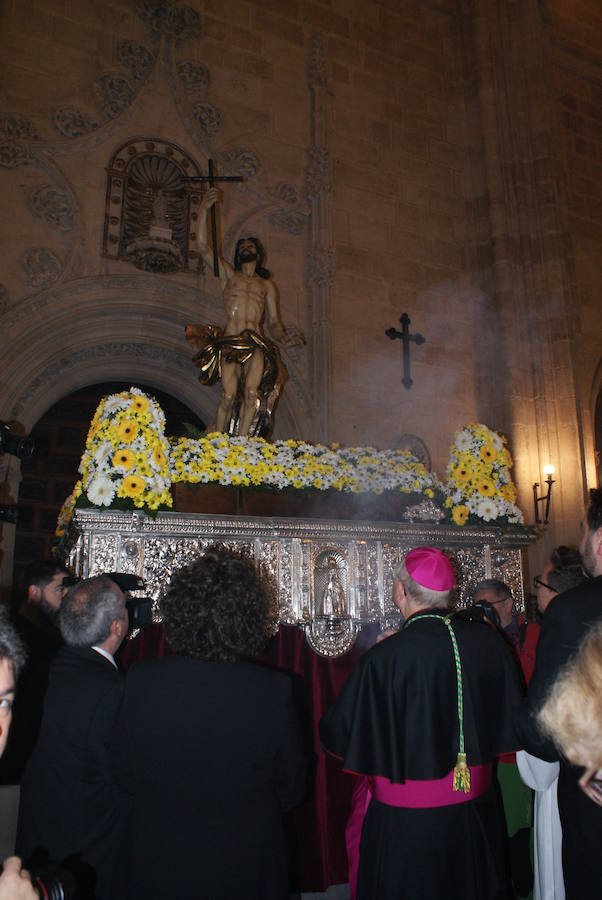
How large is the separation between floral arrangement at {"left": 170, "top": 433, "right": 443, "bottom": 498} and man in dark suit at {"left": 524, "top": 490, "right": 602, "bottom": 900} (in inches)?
123

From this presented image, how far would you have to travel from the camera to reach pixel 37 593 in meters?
4.34

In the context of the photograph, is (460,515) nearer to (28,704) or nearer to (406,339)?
(28,704)

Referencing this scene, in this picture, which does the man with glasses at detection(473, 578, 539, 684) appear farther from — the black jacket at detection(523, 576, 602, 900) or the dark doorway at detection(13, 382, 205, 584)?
the dark doorway at detection(13, 382, 205, 584)

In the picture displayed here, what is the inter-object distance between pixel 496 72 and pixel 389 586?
1006cm

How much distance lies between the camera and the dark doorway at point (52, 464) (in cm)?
919

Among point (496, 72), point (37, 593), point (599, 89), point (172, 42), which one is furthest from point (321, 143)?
point (37, 593)

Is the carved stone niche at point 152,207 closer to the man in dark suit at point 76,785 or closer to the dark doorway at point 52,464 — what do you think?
the dark doorway at point 52,464

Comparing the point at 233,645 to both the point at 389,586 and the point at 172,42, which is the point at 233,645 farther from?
the point at 172,42

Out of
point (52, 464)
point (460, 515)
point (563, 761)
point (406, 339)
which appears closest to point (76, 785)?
point (563, 761)

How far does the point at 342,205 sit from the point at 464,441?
5686mm

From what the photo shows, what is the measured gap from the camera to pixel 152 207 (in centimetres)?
947

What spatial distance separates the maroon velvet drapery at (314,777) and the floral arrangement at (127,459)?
85 centimetres

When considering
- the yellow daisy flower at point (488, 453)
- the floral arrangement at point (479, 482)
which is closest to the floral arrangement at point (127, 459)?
the floral arrangement at point (479, 482)

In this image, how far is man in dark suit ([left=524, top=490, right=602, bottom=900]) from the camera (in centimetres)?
227
